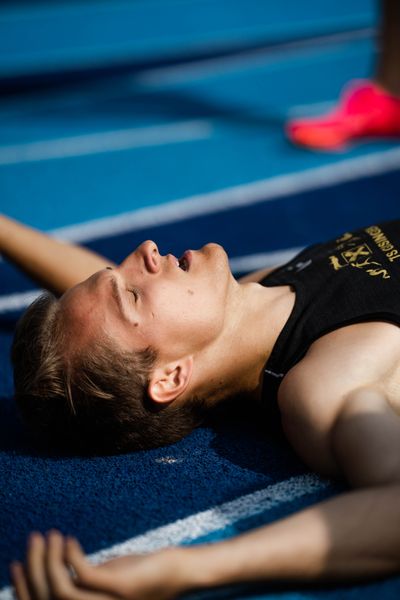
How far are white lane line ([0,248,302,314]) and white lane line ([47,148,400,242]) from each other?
0.75m

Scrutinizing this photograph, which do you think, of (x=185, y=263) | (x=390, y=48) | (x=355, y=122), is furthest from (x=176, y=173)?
(x=185, y=263)

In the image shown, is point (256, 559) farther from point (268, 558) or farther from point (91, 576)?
point (91, 576)

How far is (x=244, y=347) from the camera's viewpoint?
294 cm

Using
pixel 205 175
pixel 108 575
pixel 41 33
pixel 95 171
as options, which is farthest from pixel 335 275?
pixel 41 33

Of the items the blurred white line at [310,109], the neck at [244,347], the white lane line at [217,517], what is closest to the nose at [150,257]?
the neck at [244,347]

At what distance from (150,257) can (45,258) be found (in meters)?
0.96

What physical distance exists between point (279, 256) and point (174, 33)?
7918mm

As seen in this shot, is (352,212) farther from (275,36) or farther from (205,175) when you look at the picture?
(275,36)

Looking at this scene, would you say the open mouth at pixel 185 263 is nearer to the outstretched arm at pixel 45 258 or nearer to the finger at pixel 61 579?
the outstretched arm at pixel 45 258

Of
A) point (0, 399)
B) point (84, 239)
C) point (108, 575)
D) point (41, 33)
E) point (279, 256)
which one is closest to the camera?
point (108, 575)

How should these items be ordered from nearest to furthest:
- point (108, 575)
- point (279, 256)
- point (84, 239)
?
1. point (108, 575)
2. point (279, 256)
3. point (84, 239)

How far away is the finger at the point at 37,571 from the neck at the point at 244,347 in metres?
1.01

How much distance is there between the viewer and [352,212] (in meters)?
5.06

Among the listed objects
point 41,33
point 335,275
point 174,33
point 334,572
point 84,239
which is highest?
point 41,33
